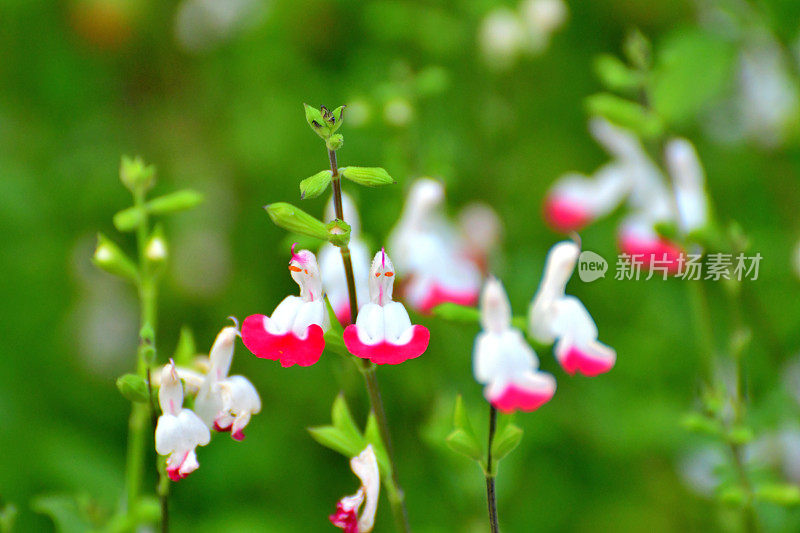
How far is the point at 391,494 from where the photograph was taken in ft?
2.49

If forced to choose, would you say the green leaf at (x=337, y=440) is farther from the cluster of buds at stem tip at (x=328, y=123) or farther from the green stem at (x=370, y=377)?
the cluster of buds at stem tip at (x=328, y=123)

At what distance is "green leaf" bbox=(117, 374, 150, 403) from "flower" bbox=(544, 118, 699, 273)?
0.88 m

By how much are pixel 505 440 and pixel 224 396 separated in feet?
0.87

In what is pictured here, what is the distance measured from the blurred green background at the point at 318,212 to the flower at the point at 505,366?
0.36 metres

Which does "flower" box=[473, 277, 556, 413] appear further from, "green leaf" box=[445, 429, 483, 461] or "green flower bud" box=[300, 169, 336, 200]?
"green flower bud" box=[300, 169, 336, 200]

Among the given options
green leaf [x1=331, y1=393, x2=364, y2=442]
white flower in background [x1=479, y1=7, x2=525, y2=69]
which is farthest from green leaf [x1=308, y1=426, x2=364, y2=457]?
white flower in background [x1=479, y1=7, x2=525, y2=69]

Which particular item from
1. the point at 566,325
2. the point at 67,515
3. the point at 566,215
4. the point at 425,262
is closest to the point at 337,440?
the point at 566,325

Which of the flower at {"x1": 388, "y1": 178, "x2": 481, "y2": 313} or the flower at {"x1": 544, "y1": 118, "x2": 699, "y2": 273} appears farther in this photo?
the flower at {"x1": 544, "y1": 118, "x2": 699, "y2": 273}

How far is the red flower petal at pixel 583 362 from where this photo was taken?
703 millimetres

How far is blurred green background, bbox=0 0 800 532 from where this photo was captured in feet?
4.72

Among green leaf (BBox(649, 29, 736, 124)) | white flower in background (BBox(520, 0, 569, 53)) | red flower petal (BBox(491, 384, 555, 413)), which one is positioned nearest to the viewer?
red flower petal (BBox(491, 384, 555, 413))

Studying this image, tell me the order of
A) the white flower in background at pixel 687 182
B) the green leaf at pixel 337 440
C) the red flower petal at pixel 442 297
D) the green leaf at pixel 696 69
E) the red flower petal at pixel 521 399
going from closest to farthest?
the red flower petal at pixel 521 399, the green leaf at pixel 337 440, the red flower petal at pixel 442 297, the white flower in background at pixel 687 182, the green leaf at pixel 696 69

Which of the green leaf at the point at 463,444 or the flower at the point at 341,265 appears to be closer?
the green leaf at the point at 463,444

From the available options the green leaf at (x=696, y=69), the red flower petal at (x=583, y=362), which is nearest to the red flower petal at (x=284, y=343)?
the red flower petal at (x=583, y=362)
